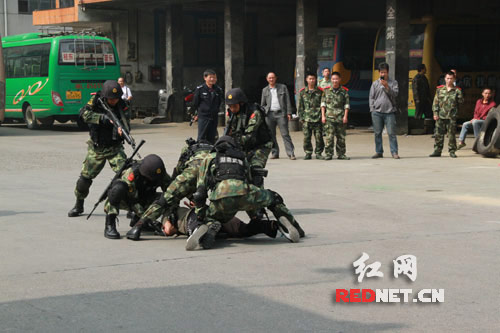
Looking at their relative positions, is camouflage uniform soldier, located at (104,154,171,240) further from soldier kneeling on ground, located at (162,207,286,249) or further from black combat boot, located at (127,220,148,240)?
soldier kneeling on ground, located at (162,207,286,249)

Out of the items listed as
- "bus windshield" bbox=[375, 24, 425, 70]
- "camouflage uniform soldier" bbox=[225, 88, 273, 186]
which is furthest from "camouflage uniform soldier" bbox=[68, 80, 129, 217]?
"bus windshield" bbox=[375, 24, 425, 70]

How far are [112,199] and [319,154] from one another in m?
8.61

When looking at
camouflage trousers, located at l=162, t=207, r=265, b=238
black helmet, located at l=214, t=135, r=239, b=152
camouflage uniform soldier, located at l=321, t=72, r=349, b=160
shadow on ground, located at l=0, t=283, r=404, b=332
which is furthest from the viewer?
camouflage uniform soldier, located at l=321, t=72, r=349, b=160

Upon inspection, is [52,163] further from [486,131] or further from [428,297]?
[428,297]

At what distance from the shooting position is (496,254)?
710 centimetres

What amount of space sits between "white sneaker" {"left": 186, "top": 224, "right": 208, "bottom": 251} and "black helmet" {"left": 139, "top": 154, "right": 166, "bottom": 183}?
2.91 ft

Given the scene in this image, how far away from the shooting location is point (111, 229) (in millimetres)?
8062

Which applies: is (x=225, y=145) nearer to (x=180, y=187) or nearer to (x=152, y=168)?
(x=180, y=187)

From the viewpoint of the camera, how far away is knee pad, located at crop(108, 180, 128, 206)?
26.4 ft

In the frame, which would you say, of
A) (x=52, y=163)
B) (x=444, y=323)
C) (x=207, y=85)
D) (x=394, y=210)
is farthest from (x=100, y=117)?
(x=52, y=163)

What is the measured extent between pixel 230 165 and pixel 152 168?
87 centimetres

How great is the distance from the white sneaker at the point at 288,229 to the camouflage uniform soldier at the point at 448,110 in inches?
354

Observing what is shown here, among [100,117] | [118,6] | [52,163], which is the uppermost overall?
[118,6]

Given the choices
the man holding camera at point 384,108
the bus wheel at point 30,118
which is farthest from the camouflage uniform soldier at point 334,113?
the bus wheel at point 30,118
